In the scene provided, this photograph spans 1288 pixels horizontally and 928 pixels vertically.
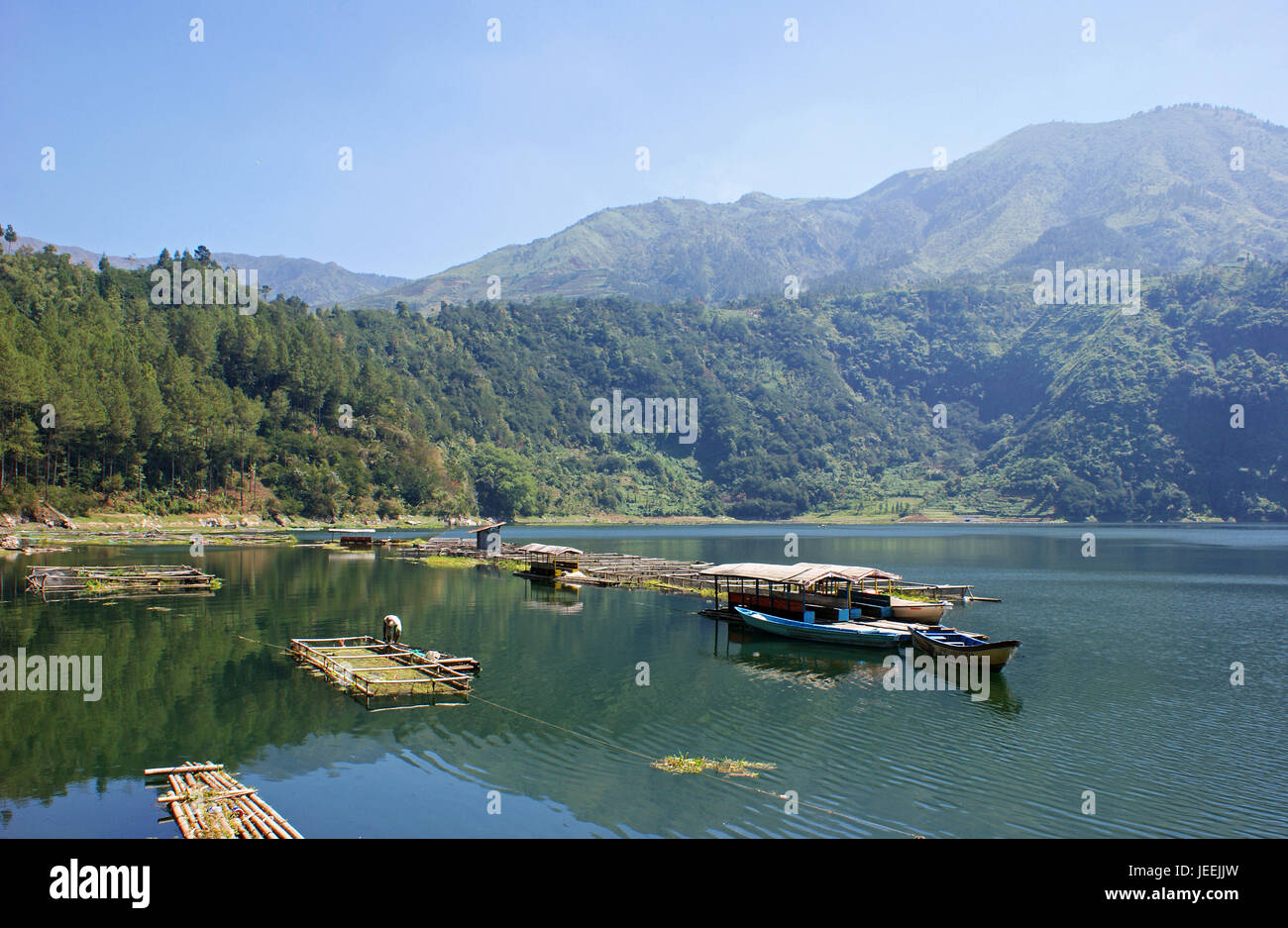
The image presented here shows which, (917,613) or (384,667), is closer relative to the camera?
(384,667)

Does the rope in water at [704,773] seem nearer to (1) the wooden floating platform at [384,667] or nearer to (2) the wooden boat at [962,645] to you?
(1) the wooden floating platform at [384,667]

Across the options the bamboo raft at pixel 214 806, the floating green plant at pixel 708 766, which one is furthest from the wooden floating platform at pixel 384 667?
the floating green plant at pixel 708 766

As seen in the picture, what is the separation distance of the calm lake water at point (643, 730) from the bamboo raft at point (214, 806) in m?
0.79

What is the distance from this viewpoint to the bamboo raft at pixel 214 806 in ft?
58.1

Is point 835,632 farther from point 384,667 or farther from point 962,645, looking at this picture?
point 384,667

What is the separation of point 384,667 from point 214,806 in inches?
641

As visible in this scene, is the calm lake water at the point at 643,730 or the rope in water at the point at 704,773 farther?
the calm lake water at the point at 643,730

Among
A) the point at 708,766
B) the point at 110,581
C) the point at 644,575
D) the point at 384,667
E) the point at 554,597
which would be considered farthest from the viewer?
the point at 644,575

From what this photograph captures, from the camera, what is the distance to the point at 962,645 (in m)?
38.6

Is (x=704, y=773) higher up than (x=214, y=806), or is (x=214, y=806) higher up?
(x=214, y=806)

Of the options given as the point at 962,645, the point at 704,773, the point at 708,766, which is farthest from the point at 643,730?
the point at 962,645

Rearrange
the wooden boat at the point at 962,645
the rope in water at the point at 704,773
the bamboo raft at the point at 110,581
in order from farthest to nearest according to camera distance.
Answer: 1. the bamboo raft at the point at 110,581
2. the wooden boat at the point at 962,645
3. the rope in water at the point at 704,773

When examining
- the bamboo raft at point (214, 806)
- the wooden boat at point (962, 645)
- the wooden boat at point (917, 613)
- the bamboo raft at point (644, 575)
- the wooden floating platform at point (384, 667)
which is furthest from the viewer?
the bamboo raft at point (644, 575)
